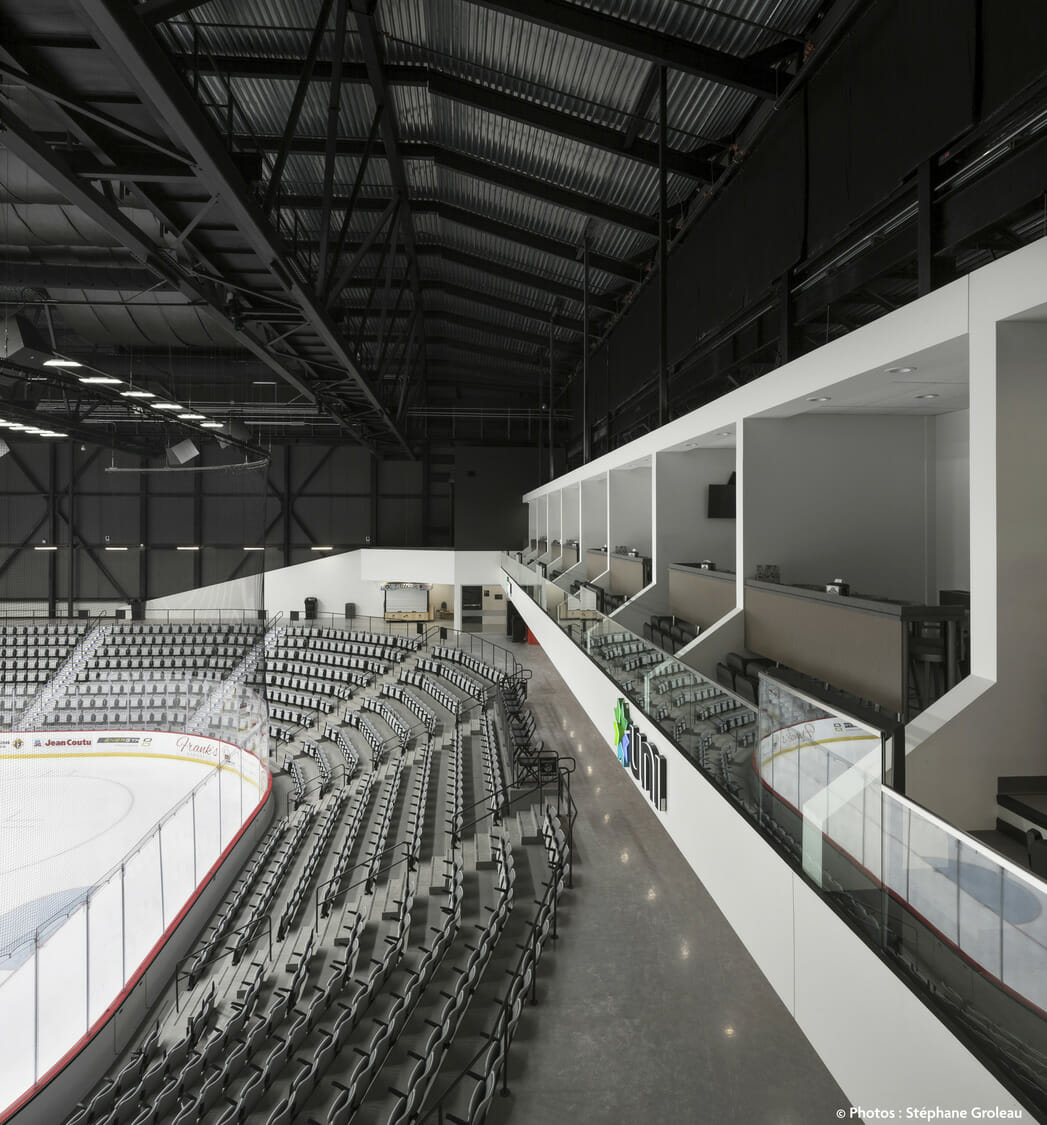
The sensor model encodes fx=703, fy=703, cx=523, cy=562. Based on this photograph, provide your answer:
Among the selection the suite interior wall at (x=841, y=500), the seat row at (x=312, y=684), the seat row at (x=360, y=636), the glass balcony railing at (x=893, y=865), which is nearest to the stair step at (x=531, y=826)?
the suite interior wall at (x=841, y=500)

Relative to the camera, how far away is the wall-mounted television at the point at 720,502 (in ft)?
31.8

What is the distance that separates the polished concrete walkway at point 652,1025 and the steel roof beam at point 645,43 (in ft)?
29.7

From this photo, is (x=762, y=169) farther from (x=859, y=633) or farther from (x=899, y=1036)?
(x=899, y=1036)

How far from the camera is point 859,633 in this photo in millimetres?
5367

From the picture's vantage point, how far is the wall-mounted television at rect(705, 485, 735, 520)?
9695mm

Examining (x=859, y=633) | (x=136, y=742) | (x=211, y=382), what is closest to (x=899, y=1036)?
(x=859, y=633)

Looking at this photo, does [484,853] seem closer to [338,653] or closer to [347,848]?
[347,848]

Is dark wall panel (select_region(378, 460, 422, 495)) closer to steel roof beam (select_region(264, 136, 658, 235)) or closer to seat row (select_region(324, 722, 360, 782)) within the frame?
seat row (select_region(324, 722, 360, 782))

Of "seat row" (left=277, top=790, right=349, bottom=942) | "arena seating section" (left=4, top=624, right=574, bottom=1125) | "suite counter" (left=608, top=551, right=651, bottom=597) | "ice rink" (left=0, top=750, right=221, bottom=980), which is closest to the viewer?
"arena seating section" (left=4, top=624, right=574, bottom=1125)

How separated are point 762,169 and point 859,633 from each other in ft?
17.0

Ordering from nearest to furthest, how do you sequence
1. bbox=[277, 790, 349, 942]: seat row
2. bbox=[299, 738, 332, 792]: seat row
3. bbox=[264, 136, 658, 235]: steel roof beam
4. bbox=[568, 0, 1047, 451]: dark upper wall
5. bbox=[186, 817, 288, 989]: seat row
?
bbox=[568, 0, 1047, 451]: dark upper wall
bbox=[186, 817, 288, 989]: seat row
bbox=[277, 790, 349, 942]: seat row
bbox=[264, 136, 658, 235]: steel roof beam
bbox=[299, 738, 332, 792]: seat row

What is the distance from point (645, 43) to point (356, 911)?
10.6 metres

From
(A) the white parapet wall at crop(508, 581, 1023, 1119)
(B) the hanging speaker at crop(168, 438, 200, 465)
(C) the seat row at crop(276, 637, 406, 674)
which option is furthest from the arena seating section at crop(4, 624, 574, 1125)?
(B) the hanging speaker at crop(168, 438, 200, 465)

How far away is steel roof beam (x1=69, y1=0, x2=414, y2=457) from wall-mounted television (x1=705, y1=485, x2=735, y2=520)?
19.0 feet
